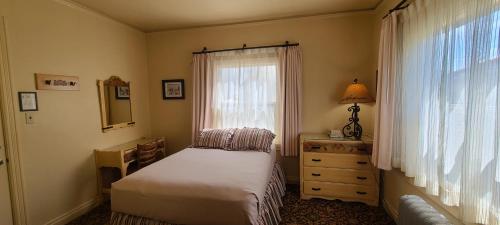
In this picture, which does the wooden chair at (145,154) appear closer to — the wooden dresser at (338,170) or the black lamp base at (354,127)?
the wooden dresser at (338,170)

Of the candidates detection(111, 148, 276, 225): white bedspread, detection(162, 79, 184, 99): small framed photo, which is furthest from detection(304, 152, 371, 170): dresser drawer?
detection(162, 79, 184, 99): small framed photo

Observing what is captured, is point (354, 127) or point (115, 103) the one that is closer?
point (354, 127)

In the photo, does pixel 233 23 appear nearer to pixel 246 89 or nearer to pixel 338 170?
pixel 246 89

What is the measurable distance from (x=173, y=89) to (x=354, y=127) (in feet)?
9.29

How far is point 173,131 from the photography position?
12.4 ft

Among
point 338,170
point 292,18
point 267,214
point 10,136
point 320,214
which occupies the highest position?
point 292,18

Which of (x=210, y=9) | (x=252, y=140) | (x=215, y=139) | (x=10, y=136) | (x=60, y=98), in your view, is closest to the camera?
(x=10, y=136)

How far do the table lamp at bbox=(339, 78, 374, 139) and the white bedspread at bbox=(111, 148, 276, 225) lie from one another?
4.70 feet

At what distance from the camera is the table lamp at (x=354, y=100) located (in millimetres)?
2702

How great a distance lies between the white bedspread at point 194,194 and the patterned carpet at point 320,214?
0.75 meters

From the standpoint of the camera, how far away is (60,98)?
2.41 meters

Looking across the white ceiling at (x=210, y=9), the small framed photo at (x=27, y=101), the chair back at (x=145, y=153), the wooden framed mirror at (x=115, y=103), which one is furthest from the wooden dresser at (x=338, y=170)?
the small framed photo at (x=27, y=101)

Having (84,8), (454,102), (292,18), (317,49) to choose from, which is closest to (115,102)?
(84,8)

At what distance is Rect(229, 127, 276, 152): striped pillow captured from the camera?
2.88m
